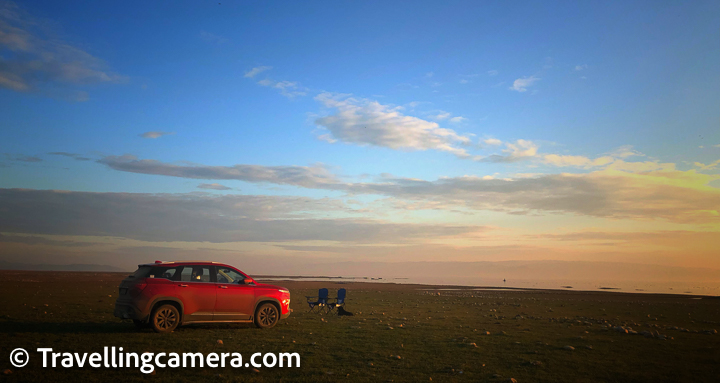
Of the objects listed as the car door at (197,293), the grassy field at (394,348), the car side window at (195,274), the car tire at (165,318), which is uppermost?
the car side window at (195,274)

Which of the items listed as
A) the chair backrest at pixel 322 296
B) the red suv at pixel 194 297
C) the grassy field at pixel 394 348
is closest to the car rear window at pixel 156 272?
the red suv at pixel 194 297

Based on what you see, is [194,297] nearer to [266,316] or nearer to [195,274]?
[195,274]

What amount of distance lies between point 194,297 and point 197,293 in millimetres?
156

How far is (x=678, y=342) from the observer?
13.9m

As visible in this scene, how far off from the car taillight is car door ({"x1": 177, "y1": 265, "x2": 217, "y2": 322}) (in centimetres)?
108

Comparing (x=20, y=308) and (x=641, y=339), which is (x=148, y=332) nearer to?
(x=20, y=308)

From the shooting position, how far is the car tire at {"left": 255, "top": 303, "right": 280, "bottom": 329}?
1554 centimetres

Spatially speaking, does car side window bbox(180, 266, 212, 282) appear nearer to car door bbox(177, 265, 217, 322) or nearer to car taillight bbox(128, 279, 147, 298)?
car door bbox(177, 265, 217, 322)

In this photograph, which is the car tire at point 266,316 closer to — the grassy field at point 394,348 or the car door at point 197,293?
the grassy field at point 394,348

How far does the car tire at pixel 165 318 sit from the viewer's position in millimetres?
13336

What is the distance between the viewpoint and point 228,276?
50.9 ft

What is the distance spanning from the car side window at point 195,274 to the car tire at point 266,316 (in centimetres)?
224

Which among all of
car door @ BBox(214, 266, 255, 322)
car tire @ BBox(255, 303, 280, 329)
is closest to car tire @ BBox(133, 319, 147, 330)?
car door @ BBox(214, 266, 255, 322)

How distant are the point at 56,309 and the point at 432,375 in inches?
740
